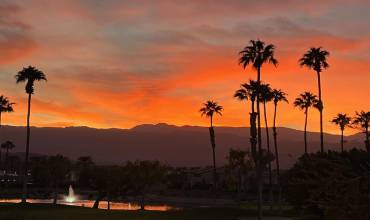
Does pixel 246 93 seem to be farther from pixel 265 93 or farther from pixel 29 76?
pixel 29 76

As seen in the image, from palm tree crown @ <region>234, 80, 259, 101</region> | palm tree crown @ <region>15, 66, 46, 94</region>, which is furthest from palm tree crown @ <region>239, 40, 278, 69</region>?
palm tree crown @ <region>15, 66, 46, 94</region>

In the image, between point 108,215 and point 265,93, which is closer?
point 108,215

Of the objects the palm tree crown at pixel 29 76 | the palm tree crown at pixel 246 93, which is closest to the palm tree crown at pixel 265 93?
the palm tree crown at pixel 246 93

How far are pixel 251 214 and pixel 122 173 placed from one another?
2906 centimetres

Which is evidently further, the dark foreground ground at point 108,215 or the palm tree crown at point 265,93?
the palm tree crown at point 265,93

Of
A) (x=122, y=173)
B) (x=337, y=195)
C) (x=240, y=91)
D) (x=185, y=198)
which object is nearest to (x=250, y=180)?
(x=185, y=198)

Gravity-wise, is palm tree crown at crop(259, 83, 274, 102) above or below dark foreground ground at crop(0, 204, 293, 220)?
above

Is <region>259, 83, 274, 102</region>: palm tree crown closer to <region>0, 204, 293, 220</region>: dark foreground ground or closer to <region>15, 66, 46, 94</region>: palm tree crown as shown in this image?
<region>0, 204, 293, 220</region>: dark foreground ground

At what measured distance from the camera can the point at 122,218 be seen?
48.8 metres

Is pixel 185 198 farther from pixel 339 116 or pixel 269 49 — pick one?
pixel 269 49

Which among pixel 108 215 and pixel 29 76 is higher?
pixel 29 76

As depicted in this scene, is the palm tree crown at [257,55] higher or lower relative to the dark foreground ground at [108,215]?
higher

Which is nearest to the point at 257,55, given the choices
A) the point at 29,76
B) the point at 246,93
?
the point at 246,93

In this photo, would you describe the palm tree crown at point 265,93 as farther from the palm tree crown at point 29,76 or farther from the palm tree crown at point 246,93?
the palm tree crown at point 29,76
